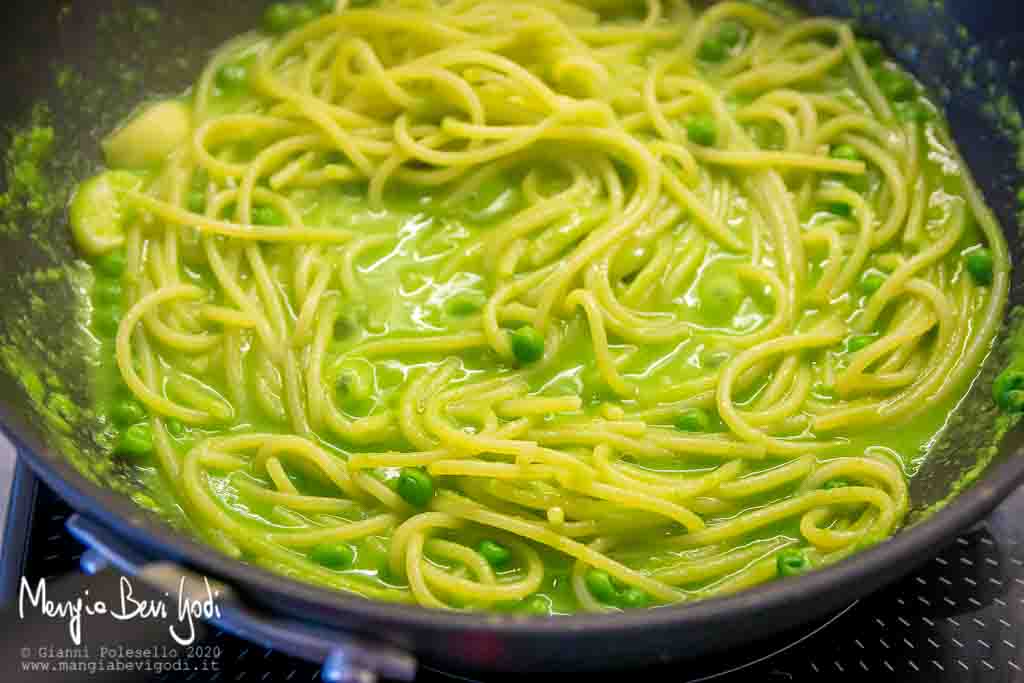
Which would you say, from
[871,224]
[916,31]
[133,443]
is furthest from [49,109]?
[916,31]

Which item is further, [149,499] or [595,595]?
[149,499]

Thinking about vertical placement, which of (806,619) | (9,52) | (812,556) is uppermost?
(9,52)

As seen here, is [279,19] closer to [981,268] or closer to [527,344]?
[527,344]

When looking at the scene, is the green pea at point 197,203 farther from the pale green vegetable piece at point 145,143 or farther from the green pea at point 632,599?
the green pea at point 632,599

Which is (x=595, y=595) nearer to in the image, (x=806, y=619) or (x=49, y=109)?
(x=806, y=619)

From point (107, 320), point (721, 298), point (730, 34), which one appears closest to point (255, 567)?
point (107, 320)
